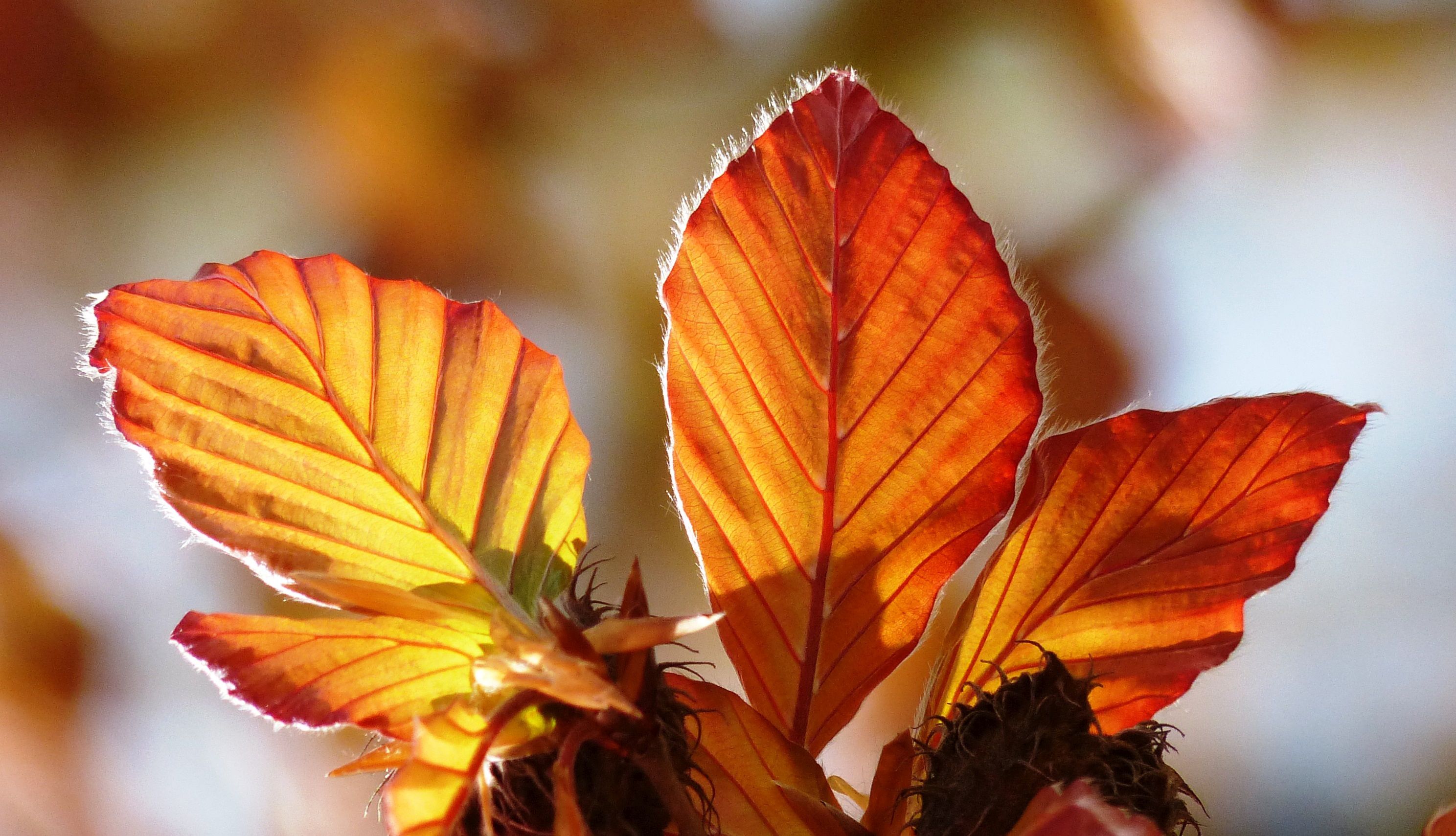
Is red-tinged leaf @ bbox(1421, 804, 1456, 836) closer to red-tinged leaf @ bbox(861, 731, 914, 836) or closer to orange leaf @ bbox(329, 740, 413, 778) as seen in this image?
red-tinged leaf @ bbox(861, 731, 914, 836)

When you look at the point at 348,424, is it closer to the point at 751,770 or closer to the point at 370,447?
the point at 370,447

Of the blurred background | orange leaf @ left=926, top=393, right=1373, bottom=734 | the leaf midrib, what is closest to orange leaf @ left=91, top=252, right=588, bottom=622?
the leaf midrib

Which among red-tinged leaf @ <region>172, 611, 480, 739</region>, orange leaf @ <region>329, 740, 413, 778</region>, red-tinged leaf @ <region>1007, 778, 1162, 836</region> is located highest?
red-tinged leaf @ <region>172, 611, 480, 739</region>

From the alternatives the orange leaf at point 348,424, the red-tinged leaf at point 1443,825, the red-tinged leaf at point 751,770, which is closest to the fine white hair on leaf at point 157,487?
the orange leaf at point 348,424

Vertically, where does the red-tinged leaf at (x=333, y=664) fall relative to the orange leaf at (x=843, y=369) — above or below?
below

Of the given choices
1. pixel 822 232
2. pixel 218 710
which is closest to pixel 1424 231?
pixel 822 232

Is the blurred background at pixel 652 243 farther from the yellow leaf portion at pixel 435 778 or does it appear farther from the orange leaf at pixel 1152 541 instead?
the yellow leaf portion at pixel 435 778

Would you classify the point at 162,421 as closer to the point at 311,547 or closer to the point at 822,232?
the point at 311,547
